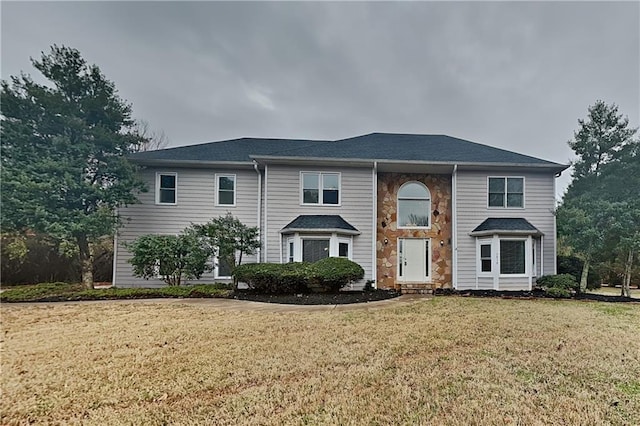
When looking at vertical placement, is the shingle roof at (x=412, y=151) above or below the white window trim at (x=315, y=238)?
above

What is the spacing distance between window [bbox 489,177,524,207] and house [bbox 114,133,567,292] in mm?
39

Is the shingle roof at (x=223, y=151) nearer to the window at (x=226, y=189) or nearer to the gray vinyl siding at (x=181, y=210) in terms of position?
the gray vinyl siding at (x=181, y=210)

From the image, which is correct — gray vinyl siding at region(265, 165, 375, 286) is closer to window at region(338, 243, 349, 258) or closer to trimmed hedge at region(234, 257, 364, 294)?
window at region(338, 243, 349, 258)

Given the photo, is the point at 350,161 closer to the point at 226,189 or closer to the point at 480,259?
the point at 226,189

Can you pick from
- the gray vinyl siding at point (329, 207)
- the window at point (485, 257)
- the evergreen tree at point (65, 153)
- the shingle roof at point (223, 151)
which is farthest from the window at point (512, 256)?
the evergreen tree at point (65, 153)

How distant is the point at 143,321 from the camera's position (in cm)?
716

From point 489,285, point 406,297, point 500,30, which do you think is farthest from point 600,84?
point 406,297

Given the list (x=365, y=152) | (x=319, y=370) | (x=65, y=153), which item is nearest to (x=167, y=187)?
(x=65, y=153)

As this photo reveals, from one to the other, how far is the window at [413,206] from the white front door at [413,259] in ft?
2.23

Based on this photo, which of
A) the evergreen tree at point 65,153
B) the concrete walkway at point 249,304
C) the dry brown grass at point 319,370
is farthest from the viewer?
the evergreen tree at point 65,153

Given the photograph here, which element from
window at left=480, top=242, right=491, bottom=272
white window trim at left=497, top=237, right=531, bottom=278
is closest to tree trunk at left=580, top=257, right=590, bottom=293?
white window trim at left=497, top=237, right=531, bottom=278

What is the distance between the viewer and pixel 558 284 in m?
12.1

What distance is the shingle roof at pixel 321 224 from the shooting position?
486 inches

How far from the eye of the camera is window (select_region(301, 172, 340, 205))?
1331cm
